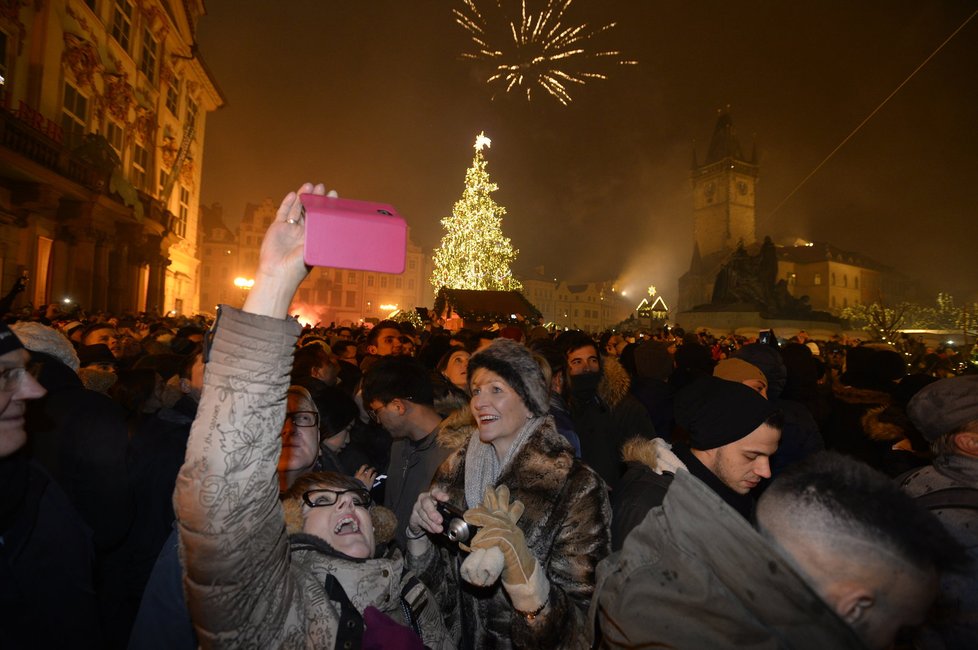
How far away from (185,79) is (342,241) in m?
39.0

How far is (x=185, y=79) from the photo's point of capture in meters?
33.1

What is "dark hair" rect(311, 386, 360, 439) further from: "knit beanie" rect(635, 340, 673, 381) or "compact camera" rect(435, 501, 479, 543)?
"knit beanie" rect(635, 340, 673, 381)

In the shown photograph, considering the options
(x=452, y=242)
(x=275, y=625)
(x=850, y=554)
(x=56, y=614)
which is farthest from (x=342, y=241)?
(x=452, y=242)

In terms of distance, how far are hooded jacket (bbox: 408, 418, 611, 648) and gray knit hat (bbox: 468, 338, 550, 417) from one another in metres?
0.13

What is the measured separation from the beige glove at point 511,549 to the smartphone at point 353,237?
42.4 inches

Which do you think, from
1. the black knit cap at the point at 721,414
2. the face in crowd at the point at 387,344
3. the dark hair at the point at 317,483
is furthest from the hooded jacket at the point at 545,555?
the face in crowd at the point at 387,344

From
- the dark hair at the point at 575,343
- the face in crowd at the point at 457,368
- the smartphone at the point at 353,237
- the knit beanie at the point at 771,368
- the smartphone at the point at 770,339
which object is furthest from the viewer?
the smartphone at the point at 770,339

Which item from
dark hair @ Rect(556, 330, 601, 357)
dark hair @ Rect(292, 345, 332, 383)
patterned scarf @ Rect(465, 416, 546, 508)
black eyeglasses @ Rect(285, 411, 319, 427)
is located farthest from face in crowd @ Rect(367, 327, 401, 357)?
patterned scarf @ Rect(465, 416, 546, 508)

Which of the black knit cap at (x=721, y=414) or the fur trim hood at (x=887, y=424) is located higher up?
the black knit cap at (x=721, y=414)

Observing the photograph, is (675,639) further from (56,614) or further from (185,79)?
(185,79)

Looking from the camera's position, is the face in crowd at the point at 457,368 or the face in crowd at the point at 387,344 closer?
the face in crowd at the point at 457,368

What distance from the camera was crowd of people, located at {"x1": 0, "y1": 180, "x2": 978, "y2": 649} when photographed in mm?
1251

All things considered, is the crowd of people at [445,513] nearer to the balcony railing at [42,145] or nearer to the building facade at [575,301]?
the balcony railing at [42,145]

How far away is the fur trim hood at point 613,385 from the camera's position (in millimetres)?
4832
